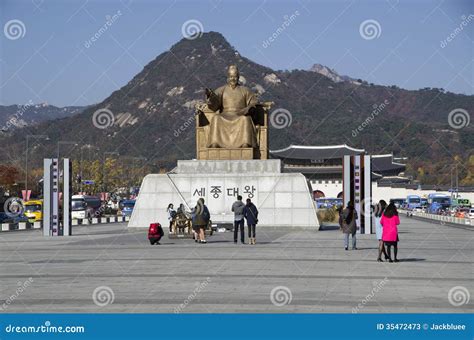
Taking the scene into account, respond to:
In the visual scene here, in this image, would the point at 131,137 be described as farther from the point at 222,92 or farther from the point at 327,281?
the point at 327,281

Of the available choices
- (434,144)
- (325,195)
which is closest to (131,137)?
(434,144)

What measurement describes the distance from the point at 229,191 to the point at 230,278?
17496 mm

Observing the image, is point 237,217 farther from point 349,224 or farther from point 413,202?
point 413,202

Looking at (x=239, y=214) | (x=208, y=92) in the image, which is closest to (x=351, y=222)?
(x=239, y=214)

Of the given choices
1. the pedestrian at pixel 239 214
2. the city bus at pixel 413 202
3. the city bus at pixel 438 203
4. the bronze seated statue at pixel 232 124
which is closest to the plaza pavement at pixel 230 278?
the pedestrian at pixel 239 214

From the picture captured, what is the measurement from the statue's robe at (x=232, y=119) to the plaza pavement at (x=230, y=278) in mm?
9385

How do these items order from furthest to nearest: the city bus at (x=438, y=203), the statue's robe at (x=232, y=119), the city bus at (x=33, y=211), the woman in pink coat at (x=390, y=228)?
the city bus at (x=438, y=203) < the city bus at (x=33, y=211) < the statue's robe at (x=232, y=119) < the woman in pink coat at (x=390, y=228)

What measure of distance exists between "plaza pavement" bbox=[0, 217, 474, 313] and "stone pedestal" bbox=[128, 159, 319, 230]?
7658 mm

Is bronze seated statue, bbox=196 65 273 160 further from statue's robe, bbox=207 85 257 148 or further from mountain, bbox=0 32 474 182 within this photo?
mountain, bbox=0 32 474 182

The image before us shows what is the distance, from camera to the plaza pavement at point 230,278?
1111cm

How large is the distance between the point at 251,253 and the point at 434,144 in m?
140

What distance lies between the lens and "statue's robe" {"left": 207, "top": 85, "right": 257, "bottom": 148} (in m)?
32.6

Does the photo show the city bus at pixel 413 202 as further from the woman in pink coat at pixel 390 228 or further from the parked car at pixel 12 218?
the woman in pink coat at pixel 390 228

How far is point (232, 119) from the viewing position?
3266cm
